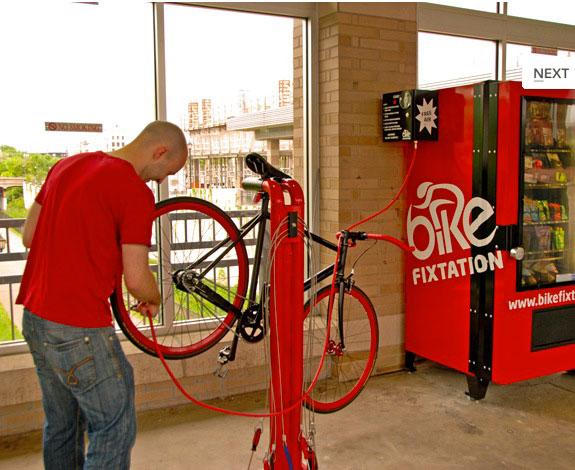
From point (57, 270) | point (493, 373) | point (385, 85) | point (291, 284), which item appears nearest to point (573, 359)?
point (493, 373)

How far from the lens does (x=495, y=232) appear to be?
12.3ft

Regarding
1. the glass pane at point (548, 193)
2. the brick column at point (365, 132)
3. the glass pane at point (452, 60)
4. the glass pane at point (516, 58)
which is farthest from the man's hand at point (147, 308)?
the glass pane at point (516, 58)

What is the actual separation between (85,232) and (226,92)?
230 cm

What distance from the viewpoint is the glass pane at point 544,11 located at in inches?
200

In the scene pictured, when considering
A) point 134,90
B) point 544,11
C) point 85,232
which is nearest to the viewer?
point 85,232

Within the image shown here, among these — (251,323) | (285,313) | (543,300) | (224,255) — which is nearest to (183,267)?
(224,255)

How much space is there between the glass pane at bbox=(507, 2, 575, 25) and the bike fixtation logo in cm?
198

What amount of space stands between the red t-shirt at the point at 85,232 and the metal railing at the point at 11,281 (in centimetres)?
152

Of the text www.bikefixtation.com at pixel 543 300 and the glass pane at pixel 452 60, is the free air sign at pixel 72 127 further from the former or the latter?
the text www.bikefixtation.com at pixel 543 300

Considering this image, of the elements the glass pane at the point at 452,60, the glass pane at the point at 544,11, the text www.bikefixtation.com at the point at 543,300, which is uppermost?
the glass pane at the point at 544,11

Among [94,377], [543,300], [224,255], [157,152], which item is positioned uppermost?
[157,152]

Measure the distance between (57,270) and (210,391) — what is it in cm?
226

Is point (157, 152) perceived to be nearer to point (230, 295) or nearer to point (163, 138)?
point (163, 138)

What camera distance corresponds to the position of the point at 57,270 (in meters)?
2.03
